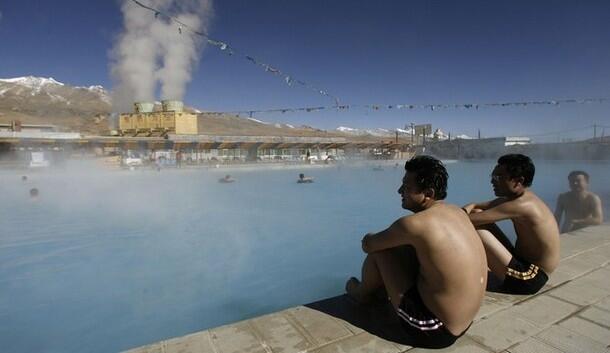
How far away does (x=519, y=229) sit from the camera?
2539mm

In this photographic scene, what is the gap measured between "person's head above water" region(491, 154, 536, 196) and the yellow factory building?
44706 mm

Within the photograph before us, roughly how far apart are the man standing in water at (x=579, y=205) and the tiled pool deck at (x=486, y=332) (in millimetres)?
3114

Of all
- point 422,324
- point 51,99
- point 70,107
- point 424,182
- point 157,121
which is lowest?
point 422,324

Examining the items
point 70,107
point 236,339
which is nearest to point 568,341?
point 236,339

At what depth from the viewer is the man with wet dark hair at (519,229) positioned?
96.7 inches

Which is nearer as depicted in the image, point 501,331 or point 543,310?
point 501,331

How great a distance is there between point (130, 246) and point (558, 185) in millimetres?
20659

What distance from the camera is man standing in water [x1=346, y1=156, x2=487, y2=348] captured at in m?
1.76

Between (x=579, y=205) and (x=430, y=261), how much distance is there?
5.10 meters

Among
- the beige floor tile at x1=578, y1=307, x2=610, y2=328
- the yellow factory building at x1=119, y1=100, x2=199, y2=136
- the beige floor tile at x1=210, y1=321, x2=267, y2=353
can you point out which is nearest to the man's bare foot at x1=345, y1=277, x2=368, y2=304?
the beige floor tile at x1=210, y1=321, x2=267, y2=353

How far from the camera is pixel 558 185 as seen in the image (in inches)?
750

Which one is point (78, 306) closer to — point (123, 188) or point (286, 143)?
point (123, 188)

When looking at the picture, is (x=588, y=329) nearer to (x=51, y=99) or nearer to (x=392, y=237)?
(x=392, y=237)

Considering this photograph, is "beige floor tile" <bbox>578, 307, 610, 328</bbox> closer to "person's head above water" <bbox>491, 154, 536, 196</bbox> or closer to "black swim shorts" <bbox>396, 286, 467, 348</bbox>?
"person's head above water" <bbox>491, 154, 536, 196</bbox>
